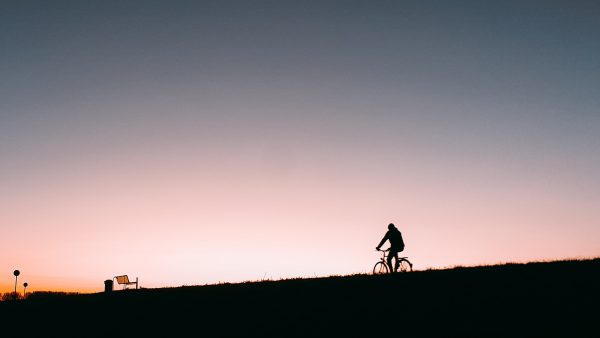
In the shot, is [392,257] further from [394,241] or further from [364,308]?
[364,308]

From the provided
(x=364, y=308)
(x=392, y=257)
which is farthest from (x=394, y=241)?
(x=364, y=308)

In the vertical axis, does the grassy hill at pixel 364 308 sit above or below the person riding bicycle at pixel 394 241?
below

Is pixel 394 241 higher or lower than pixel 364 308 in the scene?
higher

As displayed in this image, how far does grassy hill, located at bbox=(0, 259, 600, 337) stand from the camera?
12.7 m

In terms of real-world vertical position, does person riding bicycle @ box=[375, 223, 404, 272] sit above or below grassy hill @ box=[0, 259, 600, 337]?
above

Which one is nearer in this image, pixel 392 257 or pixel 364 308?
pixel 364 308

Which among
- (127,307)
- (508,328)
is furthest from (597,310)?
(127,307)

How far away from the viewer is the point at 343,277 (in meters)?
21.4

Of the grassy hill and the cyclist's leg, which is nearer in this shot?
the grassy hill

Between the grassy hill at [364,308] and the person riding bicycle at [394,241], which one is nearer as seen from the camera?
the grassy hill at [364,308]

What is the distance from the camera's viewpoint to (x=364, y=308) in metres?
15.2

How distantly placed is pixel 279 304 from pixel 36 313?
10.9 m

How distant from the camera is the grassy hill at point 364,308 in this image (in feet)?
41.6

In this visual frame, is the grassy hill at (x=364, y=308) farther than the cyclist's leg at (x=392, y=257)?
No
